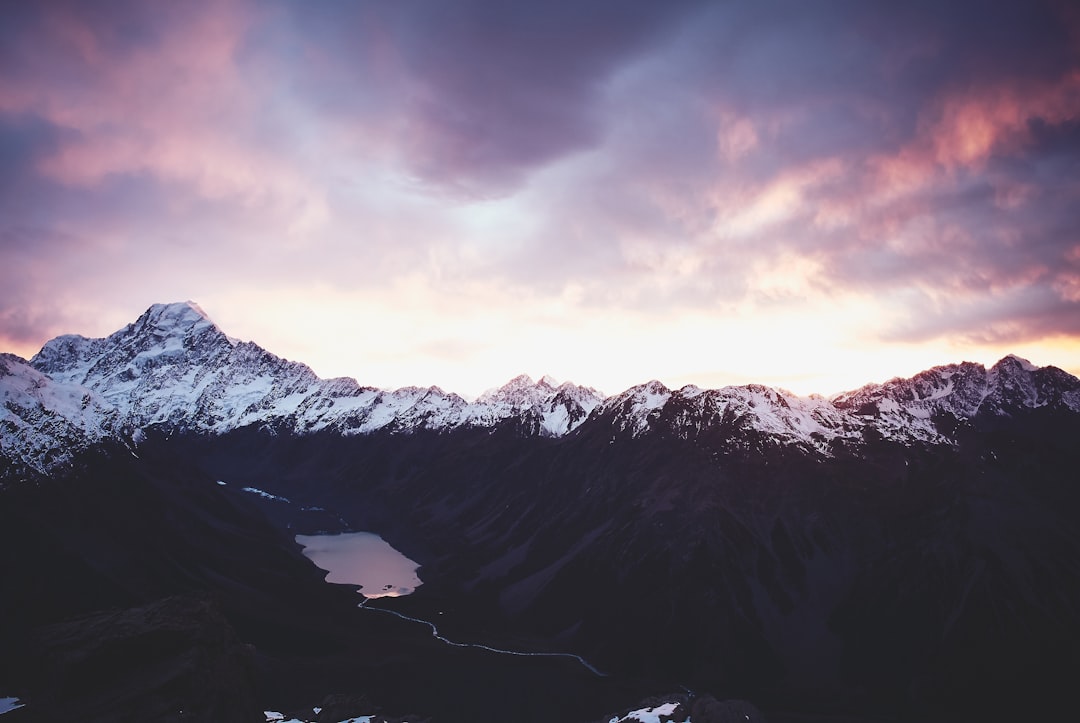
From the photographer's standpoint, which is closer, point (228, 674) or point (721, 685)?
point (228, 674)

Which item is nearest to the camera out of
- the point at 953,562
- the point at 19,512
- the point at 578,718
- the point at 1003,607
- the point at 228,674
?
the point at 228,674

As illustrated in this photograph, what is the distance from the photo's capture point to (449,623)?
199 m

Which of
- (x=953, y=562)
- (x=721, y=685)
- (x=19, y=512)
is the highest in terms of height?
(x=19, y=512)

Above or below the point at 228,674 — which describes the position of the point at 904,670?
below

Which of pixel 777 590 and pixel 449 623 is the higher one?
pixel 777 590

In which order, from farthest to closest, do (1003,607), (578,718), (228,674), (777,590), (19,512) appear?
(777,590) < (1003,607) < (19,512) < (578,718) < (228,674)

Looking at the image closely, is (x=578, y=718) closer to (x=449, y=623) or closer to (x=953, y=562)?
(x=449, y=623)

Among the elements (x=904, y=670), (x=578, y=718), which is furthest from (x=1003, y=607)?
(x=578, y=718)

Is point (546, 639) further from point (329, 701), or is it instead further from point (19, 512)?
point (19, 512)

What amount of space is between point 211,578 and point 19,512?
5401 cm

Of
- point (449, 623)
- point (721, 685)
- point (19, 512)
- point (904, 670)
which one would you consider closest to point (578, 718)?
point (721, 685)

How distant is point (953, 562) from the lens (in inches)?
7333

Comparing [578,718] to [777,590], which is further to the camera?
[777,590]

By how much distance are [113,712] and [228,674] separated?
24.4ft
